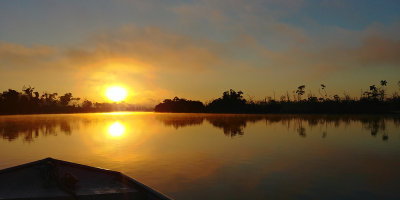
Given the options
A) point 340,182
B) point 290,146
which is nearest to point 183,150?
point 290,146

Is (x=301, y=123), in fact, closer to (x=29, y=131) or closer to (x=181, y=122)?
(x=181, y=122)

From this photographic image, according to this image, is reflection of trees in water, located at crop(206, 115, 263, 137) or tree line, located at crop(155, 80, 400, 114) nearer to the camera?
reflection of trees in water, located at crop(206, 115, 263, 137)

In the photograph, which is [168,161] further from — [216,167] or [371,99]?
[371,99]

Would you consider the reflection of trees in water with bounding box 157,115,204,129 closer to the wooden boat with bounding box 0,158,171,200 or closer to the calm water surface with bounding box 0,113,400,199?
the calm water surface with bounding box 0,113,400,199

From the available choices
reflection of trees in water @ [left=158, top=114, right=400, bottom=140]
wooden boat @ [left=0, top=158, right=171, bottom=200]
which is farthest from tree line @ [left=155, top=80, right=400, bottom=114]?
wooden boat @ [left=0, top=158, right=171, bottom=200]

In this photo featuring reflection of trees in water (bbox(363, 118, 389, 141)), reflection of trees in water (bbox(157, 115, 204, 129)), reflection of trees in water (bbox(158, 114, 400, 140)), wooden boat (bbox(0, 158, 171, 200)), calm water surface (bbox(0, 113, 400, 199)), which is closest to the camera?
wooden boat (bbox(0, 158, 171, 200))

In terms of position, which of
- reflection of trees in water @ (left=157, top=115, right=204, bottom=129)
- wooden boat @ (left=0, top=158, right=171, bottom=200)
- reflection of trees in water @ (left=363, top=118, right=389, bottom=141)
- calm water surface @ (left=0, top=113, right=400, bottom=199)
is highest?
reflection of trees in water @ (left=157, top=115, right=204, bottom=129)

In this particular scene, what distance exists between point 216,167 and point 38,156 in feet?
33.4

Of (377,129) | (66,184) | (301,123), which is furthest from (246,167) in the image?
(301,123)

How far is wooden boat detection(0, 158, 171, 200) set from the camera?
6824 millimetres

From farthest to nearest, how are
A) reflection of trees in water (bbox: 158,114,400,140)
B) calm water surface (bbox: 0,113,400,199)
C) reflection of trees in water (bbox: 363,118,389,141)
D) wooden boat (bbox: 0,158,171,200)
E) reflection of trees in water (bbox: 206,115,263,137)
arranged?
1. reflection of trees in water (bbox: 158,114,400,140)
2. reflection of trees in water (bbox: 206,115,263,137)
3. reflection of trees in water (bbox: 363,118,389,141)
4. calm water surface (bbox: 0,113,400,199)
5. wooden boat (bbox: 0,158,171,200)

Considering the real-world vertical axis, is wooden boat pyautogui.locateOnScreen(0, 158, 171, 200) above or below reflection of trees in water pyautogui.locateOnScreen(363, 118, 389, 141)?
above

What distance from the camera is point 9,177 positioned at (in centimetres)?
780

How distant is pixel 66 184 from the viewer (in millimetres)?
7180
